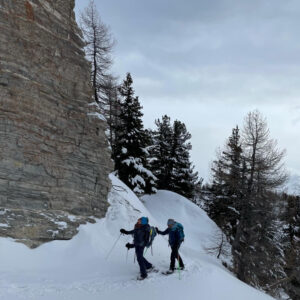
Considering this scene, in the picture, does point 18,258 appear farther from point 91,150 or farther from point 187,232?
point 187,232

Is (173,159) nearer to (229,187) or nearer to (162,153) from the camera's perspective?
(162,153)

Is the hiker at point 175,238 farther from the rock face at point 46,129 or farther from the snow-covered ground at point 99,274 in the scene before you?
the rock face at point 46,129

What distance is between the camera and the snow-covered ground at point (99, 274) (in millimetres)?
6934

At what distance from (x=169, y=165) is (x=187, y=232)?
9.37 meters

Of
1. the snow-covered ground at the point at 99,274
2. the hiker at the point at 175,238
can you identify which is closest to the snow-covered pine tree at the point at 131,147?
the snow-covered ground at the point at 99,274

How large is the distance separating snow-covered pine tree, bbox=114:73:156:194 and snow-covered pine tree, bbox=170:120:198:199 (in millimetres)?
8957

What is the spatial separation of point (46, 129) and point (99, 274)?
5.37 metres

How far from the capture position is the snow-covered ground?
22.7 ft

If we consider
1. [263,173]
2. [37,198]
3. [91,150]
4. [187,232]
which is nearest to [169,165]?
[187,232]

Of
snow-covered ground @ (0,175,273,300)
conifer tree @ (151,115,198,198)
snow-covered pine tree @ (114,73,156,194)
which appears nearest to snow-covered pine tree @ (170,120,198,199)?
conifer tree @ (151,115,198,198)

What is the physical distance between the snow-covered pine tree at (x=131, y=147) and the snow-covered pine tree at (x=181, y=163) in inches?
353

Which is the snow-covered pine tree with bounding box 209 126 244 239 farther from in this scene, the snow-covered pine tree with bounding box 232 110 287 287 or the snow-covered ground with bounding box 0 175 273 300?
the snow-covered ground with bounding box 0 175 273 300

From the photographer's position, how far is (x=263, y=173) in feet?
56.6

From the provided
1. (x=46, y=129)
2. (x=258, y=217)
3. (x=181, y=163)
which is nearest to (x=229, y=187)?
(x=258, y=217)
